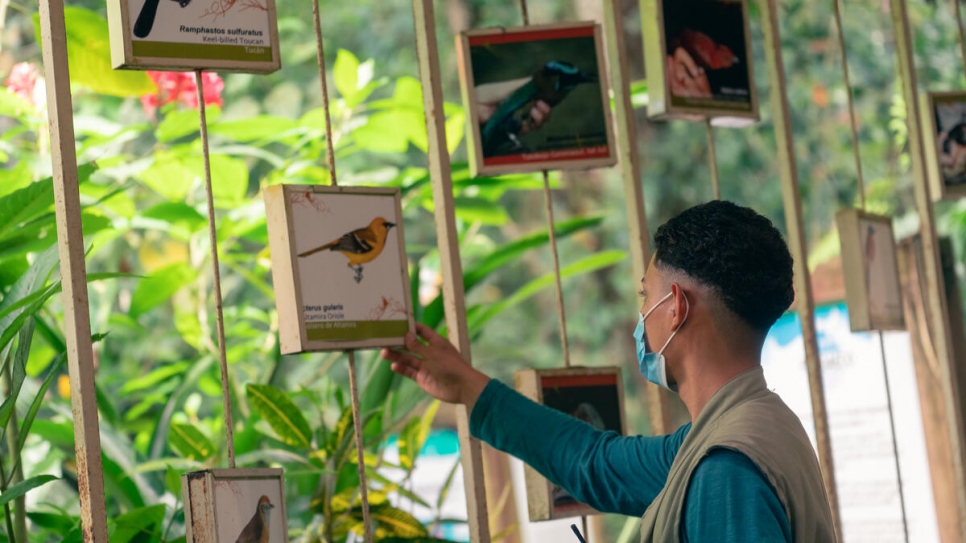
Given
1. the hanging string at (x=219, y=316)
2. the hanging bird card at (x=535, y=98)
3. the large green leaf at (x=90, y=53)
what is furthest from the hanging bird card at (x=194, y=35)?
the large green leaf at (x=90, y=53)

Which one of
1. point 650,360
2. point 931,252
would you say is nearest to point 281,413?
point 650,360

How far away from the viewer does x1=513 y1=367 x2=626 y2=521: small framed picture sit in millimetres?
1213

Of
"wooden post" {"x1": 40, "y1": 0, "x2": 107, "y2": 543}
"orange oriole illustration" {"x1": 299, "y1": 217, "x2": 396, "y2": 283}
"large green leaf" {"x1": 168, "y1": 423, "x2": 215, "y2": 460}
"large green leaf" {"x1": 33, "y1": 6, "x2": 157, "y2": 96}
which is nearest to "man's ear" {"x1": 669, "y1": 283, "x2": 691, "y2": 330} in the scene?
"orange oriole illustration" {"x1": 299, "y1": 217, "x2": 396, "y2": 283}

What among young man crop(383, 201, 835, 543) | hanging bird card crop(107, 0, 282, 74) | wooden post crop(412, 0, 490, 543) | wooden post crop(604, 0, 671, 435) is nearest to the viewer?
young man crop(383, 201, 835, 543)

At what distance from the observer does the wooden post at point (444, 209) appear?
1151mm

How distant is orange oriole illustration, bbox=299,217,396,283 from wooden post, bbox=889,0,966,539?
90 centimetres

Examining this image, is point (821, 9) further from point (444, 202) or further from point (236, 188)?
point (444, 202)

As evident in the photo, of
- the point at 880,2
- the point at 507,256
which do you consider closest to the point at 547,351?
the point at 880,2

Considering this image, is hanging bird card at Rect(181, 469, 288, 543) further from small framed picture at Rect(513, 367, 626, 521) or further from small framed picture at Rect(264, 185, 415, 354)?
small framed picture at Rect(513, 367, 626, 521)

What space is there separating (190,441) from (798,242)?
2.71ft

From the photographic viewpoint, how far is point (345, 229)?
1.05m

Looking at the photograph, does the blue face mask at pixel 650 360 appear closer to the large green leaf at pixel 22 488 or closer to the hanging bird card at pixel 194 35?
the hanging bird card at pixel 194 35

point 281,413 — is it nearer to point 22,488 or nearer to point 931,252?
point 22,488

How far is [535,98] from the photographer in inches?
48.8
